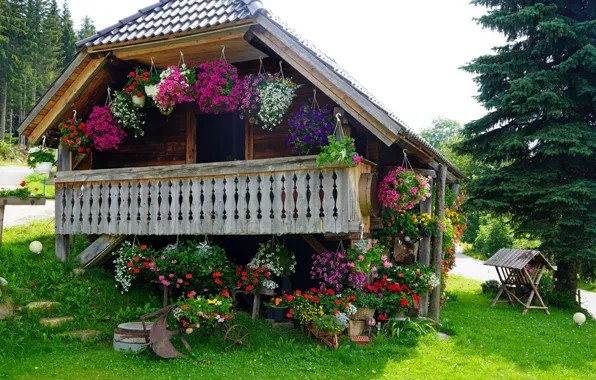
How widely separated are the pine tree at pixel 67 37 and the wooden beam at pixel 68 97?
5211cm

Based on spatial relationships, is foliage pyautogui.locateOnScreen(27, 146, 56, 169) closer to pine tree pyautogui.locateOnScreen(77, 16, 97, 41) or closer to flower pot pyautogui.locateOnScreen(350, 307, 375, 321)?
flower pot pyautogui.locateOnScreen(350, 307, 375, 321)

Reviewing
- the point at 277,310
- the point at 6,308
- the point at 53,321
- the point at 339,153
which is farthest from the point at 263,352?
the point at 6,308

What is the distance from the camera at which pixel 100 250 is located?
418 inches

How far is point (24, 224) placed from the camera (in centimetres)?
1530

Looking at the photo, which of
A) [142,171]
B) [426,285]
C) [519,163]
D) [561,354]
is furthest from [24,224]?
[519,163]

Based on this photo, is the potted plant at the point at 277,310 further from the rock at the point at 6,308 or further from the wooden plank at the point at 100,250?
the rock at the point at 6,308

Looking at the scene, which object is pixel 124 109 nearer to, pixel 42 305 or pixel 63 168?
pixel 63 168

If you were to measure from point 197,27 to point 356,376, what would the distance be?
628 centimetres

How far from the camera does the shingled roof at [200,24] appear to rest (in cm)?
829

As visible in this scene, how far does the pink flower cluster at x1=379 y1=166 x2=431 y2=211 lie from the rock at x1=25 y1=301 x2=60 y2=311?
634cm

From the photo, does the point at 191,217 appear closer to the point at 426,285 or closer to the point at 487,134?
the point at 426,285

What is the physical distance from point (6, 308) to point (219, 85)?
5.26 m

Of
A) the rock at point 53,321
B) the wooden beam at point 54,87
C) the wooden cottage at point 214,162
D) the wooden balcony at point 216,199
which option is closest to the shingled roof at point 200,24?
the wooden cottage at point 214,162

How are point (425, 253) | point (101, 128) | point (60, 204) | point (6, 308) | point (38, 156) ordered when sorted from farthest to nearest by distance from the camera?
point (425, 253)
point (60, 204)
point (38, 156)
point (101, 128)
point (6, 308)
